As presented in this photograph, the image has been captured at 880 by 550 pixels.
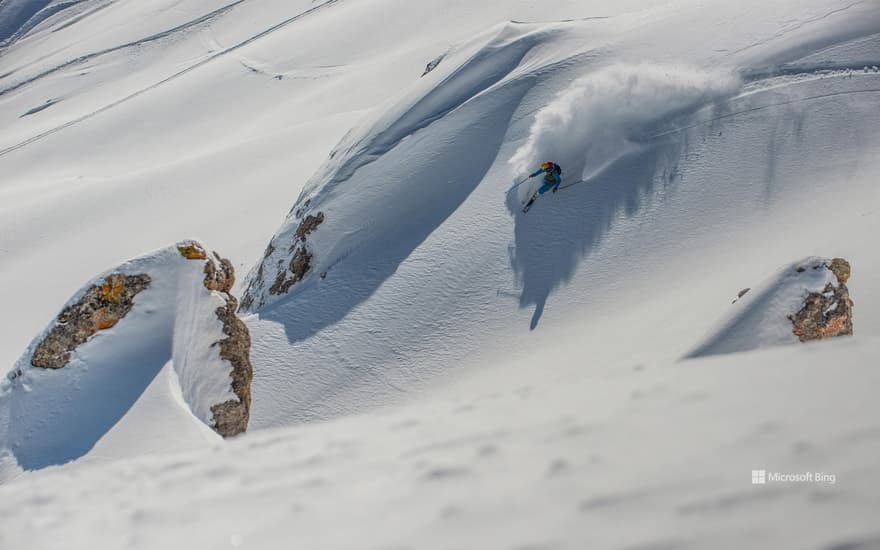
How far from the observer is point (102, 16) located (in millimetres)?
41031

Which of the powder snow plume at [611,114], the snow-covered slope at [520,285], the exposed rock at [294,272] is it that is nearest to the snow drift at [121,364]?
the snow-covered slope at [520,285]

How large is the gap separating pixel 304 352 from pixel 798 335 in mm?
5294

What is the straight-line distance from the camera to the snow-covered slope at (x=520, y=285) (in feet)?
4.41

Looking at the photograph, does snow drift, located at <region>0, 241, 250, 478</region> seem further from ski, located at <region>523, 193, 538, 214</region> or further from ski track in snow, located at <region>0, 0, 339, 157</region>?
ski track in snow, located at <region>0, 0, 339, 157</region>

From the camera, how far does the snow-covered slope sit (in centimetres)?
134

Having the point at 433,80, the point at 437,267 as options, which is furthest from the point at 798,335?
the point at 433,80

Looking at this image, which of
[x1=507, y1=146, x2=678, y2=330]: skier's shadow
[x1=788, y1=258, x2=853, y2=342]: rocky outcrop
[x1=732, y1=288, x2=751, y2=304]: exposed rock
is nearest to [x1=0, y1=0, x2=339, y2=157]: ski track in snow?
[x1=507, y1=146, x2=678, y2=330]: skier's shadow

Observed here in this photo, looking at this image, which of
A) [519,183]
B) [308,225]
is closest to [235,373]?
[308,225]

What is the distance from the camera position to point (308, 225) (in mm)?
8281

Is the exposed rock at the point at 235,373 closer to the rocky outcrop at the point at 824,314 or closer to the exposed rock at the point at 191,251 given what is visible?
the exposed rock at the point at 191,251

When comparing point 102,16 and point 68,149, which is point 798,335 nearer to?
point 68,149

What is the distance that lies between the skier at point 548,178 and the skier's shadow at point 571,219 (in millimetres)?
86

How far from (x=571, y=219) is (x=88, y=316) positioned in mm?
5859

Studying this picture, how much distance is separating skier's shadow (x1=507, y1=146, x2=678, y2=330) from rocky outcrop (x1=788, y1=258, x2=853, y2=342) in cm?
240
